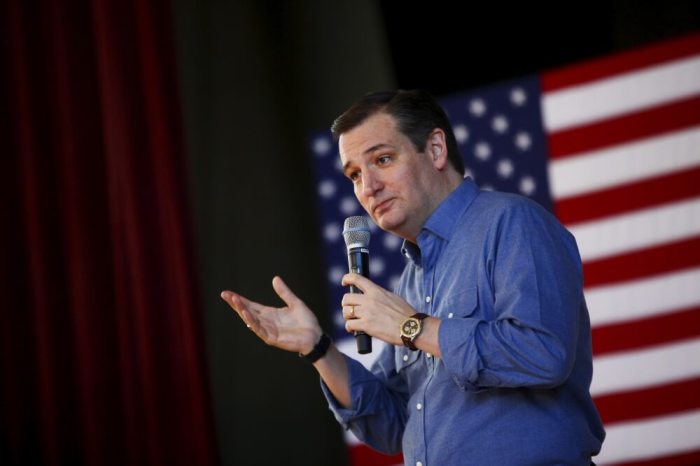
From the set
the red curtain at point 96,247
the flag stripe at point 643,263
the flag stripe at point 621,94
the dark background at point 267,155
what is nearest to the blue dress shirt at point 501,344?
the flag stripe at point 643,263

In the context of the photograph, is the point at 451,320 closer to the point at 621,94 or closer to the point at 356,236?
the point at 356,236

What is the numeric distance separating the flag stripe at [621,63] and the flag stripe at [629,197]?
1.42 ft

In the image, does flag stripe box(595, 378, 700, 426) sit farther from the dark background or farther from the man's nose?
the man's nose

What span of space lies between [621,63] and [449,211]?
1704mm

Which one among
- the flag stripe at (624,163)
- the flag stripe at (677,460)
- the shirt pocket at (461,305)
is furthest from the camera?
the flag stripe at (624,163)

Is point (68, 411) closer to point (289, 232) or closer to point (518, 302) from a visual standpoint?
point (289, 232)

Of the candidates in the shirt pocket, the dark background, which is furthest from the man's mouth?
the dark background

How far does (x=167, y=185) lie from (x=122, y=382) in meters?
0.91

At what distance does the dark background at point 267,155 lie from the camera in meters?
4.09

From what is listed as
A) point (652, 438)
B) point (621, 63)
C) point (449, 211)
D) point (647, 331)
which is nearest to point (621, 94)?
point (621, 63)

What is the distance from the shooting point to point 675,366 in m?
3.15

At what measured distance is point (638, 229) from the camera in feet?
10.7

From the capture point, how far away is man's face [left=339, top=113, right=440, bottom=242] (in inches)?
78.2

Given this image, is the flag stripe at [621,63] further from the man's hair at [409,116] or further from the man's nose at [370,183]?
the man's nose at [370,183]
